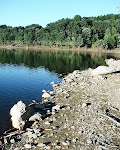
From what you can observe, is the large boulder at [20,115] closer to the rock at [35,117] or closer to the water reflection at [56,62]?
the rock at [35,117]


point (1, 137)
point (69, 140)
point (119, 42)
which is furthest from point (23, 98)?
point (119, 42)

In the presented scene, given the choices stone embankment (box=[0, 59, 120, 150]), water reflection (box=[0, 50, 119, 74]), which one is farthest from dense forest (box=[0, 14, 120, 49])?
stone embankment (box=[0, 59, 120, 150])

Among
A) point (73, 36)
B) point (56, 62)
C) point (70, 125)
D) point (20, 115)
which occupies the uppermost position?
point (73, 36)

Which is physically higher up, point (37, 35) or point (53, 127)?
point (37, 35)

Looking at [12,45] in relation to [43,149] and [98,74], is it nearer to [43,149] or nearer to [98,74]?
[98,74]

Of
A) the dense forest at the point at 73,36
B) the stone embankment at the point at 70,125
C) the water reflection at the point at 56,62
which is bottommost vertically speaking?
the stone embankment at the point at 70,125

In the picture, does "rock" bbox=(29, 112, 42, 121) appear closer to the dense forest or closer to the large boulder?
the large boulder

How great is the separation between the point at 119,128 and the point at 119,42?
13245cm

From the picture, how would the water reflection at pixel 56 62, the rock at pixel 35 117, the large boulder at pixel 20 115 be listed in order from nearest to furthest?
1. the large boulder at pixel 20 115
2. the rock at pixel 35 117
3. the water reflection at pixel 56 62

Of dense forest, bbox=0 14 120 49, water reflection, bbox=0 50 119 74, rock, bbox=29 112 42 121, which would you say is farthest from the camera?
dense forest, bbox=0 14 120 49

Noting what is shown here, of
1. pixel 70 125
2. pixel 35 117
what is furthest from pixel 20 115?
pixel 70 125

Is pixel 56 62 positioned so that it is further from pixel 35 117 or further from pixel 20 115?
pixel 20 115

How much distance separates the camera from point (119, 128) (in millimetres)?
12719

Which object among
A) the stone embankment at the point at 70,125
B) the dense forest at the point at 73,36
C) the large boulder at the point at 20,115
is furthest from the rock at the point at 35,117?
the dense forest at the point at 73,36
